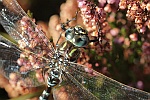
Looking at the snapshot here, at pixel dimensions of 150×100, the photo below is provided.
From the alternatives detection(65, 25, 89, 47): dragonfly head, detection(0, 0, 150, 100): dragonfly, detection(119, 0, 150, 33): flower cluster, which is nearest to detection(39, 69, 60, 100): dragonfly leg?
detection(0, 0, 150, 100): dragonfly

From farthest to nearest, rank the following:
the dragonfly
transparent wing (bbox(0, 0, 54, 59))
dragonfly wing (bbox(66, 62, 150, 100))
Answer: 1. transparent wing (bbox(0, 0, 54, 59))
2. the dragonfly
3. dragonfly wing (bbox(66, 62, 150, 100))

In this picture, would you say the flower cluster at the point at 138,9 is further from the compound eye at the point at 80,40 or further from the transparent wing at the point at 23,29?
the transparent wing at the point at 23,29

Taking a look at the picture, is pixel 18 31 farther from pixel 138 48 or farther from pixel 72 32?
pixel 138 48

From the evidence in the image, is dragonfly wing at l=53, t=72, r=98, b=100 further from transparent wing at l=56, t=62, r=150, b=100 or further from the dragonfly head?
the dragonfly head

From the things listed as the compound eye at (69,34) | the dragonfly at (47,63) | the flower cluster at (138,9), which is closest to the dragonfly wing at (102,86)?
the dragonfly at (47,63)

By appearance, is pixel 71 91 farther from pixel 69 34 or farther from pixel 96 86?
pixel 69 34

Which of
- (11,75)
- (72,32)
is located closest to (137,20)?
(72,32)

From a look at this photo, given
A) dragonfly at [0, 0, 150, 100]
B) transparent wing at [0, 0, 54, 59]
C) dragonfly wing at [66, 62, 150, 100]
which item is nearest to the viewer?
dragonfly wing at [66, 62, 150, 100]
